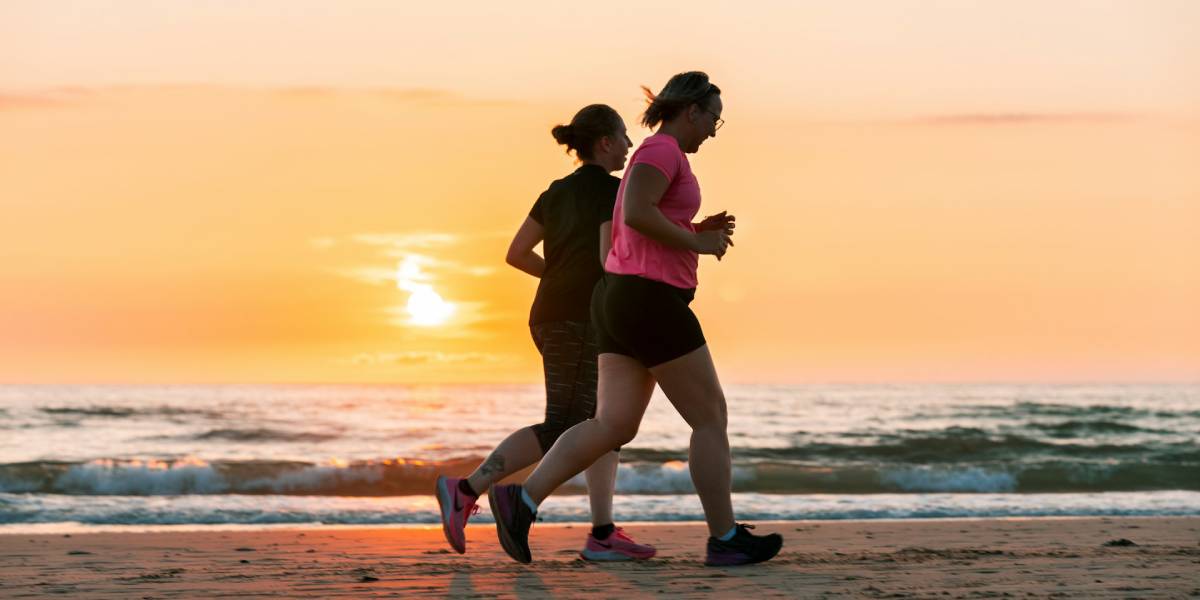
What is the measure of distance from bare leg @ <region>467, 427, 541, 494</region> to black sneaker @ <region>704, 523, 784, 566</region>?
756 mm

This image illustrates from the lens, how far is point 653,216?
4172mm

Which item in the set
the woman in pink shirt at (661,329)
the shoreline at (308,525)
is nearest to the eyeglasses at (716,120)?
the woman in pink shirt at (661,329)

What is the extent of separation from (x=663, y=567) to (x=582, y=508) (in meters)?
3.26

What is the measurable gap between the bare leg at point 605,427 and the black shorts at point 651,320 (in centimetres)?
10

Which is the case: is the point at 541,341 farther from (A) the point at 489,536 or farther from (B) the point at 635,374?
(A) the point at 489,536

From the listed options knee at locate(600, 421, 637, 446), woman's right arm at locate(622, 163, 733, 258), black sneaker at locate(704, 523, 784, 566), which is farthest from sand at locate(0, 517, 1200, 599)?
woman's right arm at locate(622, 163, 733, 258)

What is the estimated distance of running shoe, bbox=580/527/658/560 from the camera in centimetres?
484

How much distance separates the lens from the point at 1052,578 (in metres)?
4.34

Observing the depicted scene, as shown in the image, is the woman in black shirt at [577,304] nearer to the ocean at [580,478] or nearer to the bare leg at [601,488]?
the bare leg at [601,488]


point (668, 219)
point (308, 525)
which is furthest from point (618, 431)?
point (308, 525)

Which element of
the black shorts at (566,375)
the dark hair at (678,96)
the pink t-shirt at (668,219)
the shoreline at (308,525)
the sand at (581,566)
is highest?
the dark hair at (678,96)

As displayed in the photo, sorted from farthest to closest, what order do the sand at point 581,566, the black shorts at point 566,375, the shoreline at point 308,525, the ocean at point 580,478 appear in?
the ocean at point 580,478
the shoreline at point 308,525
the black shorts at point 566,375
the sand at point 581,566

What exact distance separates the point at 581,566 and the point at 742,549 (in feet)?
2.02

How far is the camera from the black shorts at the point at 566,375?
15.8ft
